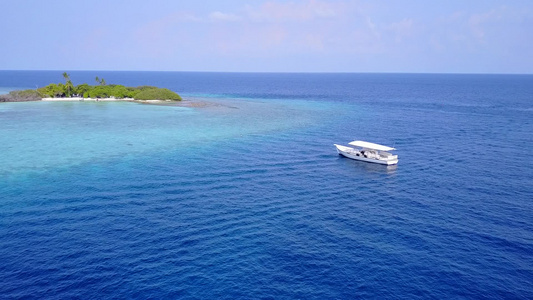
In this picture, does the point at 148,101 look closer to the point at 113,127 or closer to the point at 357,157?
the point at 113,127

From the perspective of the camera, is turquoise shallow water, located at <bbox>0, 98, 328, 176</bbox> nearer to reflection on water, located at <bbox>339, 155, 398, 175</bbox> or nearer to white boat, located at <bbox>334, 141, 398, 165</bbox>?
white boat, located at <bbox>334, 141, 398, 165</bbox>

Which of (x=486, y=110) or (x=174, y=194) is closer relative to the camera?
(x=174, y=194)

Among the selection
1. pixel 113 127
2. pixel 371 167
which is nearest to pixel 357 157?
pixel 371 167

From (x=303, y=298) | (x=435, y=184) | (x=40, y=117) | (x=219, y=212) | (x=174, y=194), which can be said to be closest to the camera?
(x=303, y=298)

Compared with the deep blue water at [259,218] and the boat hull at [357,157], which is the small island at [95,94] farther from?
the boat hull at [357,157]

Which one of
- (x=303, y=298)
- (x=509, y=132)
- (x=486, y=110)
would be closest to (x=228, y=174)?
(x=303, y=298)

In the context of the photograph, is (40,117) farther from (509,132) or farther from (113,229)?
(509,132)

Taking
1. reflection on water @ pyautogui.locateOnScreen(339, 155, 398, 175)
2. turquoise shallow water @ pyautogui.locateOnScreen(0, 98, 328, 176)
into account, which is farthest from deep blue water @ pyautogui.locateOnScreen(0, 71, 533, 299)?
turquoise shallow water @ pyautogui.locateOnScreen(0, 98, 328, 176)

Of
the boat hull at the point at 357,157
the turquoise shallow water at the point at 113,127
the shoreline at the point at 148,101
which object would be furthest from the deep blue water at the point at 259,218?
the shoreline at the point at 148,101
